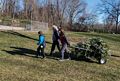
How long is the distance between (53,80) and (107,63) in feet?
18.3

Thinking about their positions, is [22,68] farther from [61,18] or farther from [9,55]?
[61,18]

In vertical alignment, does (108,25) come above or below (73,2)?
below

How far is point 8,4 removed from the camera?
8069 cm

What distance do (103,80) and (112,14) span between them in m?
87.8

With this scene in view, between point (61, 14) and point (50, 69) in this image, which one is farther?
point (61, 14)

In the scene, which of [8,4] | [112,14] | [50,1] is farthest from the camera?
[112,14]

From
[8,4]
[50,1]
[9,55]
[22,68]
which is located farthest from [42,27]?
[50,1]

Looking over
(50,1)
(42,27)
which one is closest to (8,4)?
(50,1)

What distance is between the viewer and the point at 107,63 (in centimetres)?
1602

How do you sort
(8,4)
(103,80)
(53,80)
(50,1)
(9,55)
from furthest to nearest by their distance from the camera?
(50,1)
(8,4)
(9,55)
(103,80)
(53,80)

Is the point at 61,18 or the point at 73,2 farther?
the point at 73,2

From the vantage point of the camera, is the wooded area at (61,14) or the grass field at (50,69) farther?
the wooded area at (61,14)

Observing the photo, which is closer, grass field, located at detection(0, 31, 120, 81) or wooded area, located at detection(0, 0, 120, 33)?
grass field, located at detection(0, 31, 120, 81)

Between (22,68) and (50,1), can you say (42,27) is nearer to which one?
(22,68)
